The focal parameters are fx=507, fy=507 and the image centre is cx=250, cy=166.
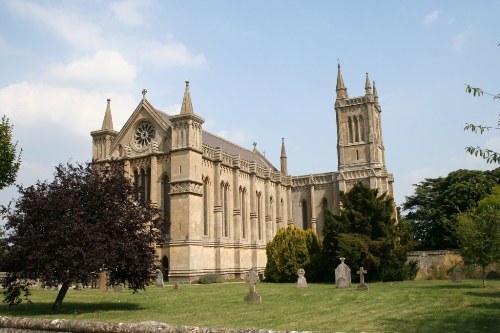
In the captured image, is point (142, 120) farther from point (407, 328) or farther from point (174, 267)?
point (407, 328)

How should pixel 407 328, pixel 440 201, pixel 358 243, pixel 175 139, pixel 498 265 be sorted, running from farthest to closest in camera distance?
pixel 440 201 → pixel 175 139 → pixel 498 265 → pixel 358 243 → pixel 407 328

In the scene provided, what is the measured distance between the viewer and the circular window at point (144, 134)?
4519 centimetres

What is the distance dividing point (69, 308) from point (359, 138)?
50062mm

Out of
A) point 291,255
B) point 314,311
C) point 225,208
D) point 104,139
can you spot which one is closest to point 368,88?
point 225,208

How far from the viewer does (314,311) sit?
17.9m

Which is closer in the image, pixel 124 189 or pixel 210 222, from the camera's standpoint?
pixel 124 189

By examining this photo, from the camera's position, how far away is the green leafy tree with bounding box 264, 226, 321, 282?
4166 centimetres

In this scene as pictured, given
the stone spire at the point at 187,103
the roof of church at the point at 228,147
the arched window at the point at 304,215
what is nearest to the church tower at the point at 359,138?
the arched window at the point at 304,215

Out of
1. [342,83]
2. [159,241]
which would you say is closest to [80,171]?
[159,241]

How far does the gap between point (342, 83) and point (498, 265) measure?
3506cm

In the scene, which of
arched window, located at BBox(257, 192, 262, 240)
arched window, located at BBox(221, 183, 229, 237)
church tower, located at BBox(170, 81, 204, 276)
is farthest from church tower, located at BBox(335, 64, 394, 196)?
church tower, located at BBox(170, 81, 204, 276)

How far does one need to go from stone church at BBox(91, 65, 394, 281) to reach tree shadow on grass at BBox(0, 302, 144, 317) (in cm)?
1330

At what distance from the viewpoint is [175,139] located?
140 ft

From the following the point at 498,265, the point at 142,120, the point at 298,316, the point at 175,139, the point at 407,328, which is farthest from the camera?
the point at 142,120
